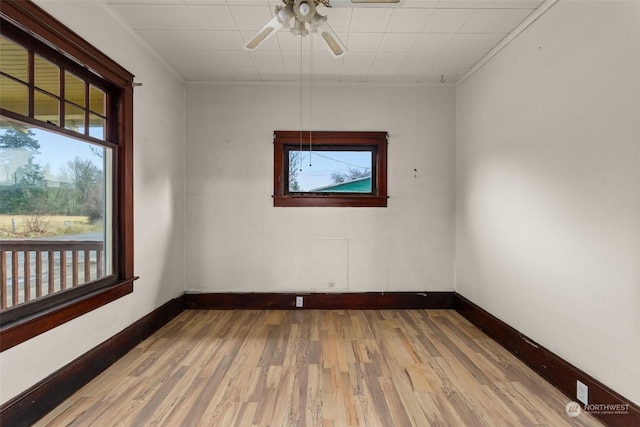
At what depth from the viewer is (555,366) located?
2.33m

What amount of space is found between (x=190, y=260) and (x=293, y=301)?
135 cm

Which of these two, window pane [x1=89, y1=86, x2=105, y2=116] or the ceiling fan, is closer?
the ceiling fan

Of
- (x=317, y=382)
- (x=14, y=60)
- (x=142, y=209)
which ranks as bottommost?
(x=317, y=382)

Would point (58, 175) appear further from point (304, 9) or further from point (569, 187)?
point (569, 187)

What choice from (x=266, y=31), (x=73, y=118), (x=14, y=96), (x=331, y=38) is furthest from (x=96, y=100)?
(x=331, y=38)

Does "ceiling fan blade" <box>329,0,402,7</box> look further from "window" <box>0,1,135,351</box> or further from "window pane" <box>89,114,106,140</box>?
"window pane" <box>89,114,106,140</box>

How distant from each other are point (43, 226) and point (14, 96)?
0.88 meters

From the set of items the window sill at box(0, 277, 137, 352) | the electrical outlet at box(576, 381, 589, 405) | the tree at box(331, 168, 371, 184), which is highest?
the tree at box(331, 168, 371, 184)

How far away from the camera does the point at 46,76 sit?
214 centimetres

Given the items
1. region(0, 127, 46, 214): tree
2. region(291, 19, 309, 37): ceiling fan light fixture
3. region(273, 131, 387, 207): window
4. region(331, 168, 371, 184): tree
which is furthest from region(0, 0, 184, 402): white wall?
region(331, 168, 371, 184): tree

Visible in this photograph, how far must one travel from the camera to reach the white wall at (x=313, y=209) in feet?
13.4

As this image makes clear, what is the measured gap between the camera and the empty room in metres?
1.97

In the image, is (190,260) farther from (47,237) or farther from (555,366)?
(555,366)

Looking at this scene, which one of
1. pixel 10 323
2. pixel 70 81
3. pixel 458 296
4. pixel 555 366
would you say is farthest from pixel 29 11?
pixel 458 296
